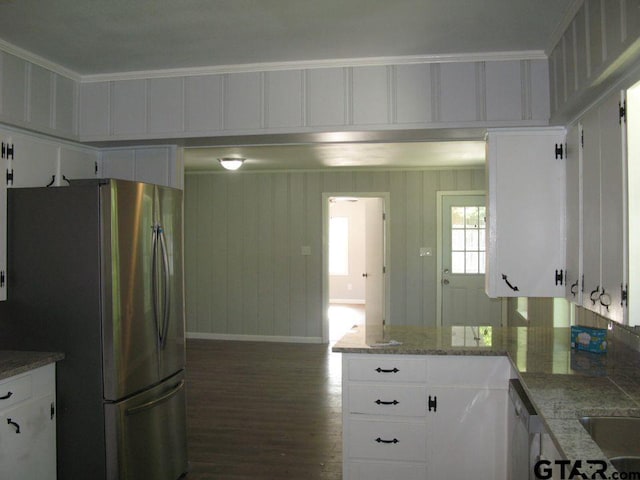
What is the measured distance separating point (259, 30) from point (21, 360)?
197cm

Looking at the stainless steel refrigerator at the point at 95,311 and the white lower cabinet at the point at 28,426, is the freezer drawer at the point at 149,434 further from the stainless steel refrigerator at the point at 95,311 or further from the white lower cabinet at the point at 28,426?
the white lower cabinet at the point at 28,426

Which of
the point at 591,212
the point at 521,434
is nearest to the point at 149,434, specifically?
the point at 521,434

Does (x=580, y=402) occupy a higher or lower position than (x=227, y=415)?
higher

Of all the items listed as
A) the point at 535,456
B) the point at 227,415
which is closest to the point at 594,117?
the point at 535,456

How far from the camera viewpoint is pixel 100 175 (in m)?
3.34

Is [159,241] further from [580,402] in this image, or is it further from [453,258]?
[453,258]

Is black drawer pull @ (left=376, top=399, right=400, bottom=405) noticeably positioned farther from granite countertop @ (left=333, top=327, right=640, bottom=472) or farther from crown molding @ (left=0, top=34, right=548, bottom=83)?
crown molding @ (left=0, top=34, right=548, bottom=83)

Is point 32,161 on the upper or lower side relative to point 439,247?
upper

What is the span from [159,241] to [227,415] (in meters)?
1.98

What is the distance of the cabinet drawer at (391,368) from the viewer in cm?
270

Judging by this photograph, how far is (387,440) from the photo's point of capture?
2689mm

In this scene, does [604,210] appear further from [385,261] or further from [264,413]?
[385,261]

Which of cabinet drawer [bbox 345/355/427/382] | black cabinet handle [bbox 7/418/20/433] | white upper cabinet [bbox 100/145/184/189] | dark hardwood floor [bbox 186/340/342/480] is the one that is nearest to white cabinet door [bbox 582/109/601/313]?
cabinet drawer [bbox 345/355/427/382]

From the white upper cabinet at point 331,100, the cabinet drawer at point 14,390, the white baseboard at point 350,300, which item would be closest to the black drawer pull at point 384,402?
the white upper cabinet at point 331,100
